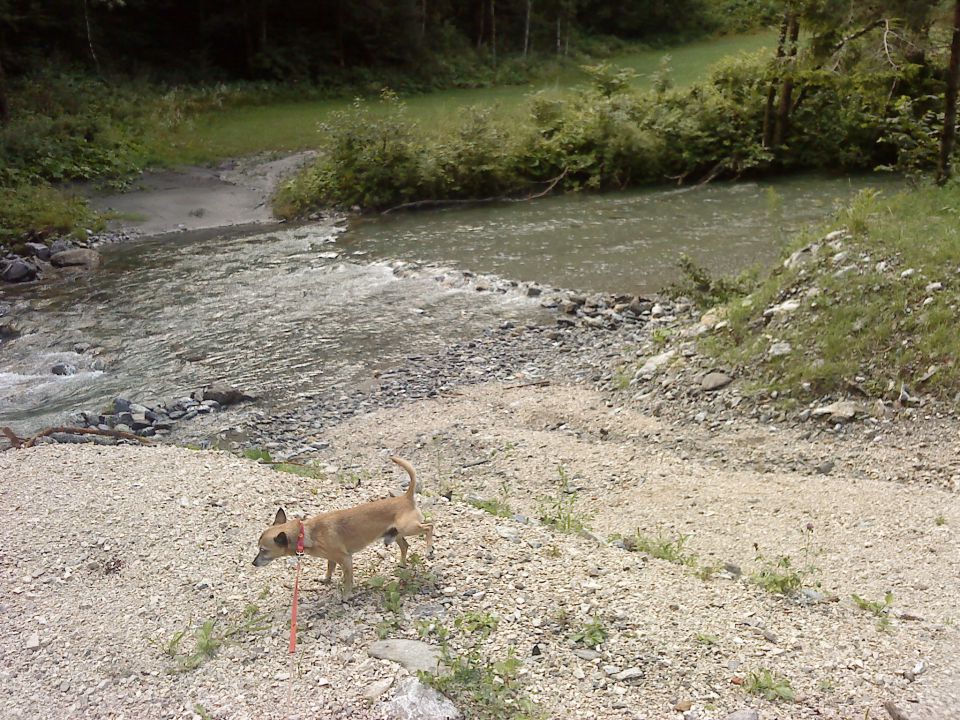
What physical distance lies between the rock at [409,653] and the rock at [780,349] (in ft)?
19.6

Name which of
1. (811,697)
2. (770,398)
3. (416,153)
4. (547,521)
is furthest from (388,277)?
(811,697)

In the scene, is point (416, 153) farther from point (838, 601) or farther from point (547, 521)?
point (838, 601)

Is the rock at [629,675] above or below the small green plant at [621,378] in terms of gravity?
above

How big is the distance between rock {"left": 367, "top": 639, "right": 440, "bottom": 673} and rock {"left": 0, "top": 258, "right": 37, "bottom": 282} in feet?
56.9

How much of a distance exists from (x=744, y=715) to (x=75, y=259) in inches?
767

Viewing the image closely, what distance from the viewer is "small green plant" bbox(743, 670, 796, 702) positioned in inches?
172

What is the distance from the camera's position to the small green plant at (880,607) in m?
5.04

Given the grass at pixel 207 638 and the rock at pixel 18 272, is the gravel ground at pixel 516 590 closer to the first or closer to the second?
the grass at pixel 207 638

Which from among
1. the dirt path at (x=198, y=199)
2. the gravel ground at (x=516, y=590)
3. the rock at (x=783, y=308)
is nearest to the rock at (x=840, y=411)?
the gravel ground at (x=516, y=590)

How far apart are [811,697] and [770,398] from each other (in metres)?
4.99

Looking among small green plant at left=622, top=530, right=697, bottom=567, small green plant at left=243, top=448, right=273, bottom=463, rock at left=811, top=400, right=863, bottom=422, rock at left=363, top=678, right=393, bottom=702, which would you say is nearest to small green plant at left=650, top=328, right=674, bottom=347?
rock at left=811, top=400, right=863, bottom=422

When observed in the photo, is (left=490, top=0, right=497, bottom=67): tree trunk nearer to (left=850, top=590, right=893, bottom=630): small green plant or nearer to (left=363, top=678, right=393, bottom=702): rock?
(left=850, top=590, right=893, bottom=630): small green plant

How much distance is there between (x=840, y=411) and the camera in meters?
8.42

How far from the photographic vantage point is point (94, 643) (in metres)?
4.98
